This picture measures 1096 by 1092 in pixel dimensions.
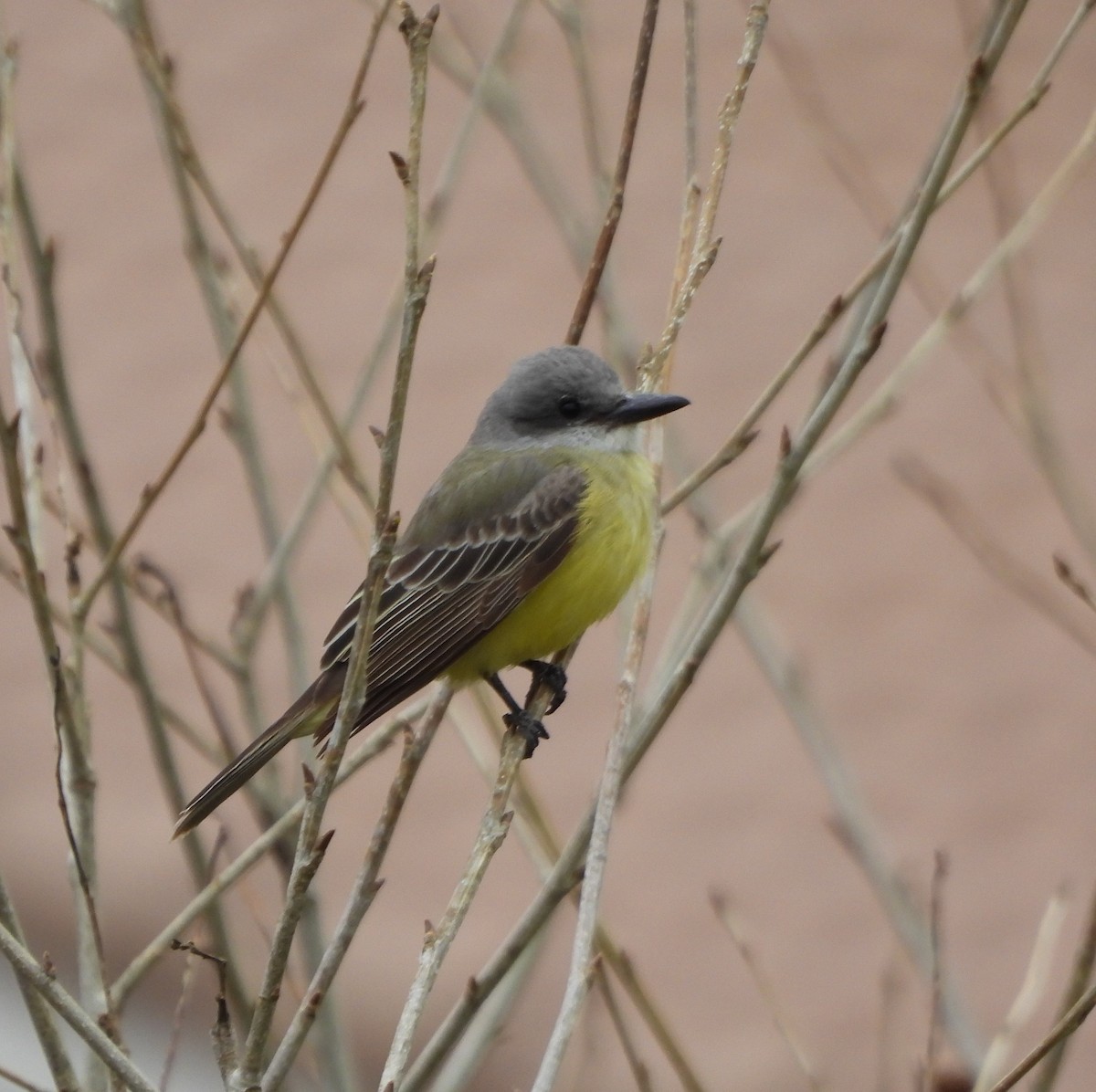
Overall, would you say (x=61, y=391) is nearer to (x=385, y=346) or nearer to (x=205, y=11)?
(x=385, y=346)

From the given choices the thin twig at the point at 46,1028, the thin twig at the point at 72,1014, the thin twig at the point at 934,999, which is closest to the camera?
the thin twig at the point at 72,1014

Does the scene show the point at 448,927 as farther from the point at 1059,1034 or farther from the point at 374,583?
the point at 1059,1034

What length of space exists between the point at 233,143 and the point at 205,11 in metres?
0.91

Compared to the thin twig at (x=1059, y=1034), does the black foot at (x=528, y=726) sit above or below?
above

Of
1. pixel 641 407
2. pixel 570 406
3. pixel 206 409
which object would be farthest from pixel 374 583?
pixel 570 406

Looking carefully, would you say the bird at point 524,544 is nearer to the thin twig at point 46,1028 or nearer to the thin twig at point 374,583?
the thin twig at point 46,1028

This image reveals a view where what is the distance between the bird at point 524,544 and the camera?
407cm

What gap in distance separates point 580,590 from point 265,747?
3.25 ft

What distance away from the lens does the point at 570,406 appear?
4.61m

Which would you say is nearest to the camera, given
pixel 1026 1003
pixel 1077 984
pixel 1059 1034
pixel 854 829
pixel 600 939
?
pixel 1059 1034

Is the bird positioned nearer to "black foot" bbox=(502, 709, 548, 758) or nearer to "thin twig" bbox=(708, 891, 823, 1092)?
"black foot" bbox=(502, 709, 548, 758)

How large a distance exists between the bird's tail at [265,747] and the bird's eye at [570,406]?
3.82 ft

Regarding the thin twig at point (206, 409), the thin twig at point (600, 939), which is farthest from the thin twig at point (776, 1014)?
the thin twig at point (206, 409)

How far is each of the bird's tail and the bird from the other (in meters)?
0.03
